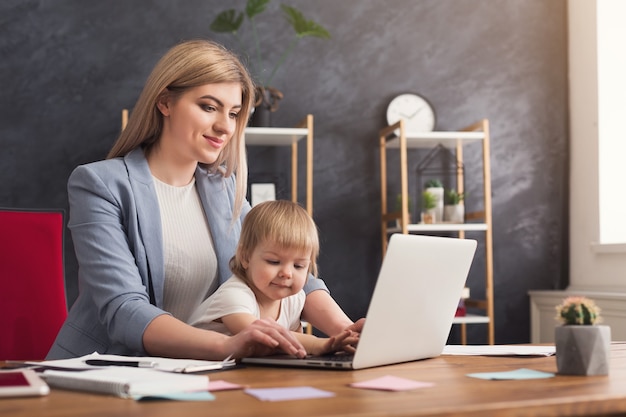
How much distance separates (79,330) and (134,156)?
0.42 meters

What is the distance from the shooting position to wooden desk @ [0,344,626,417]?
0.91 metres

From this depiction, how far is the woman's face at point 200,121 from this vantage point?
190 cm

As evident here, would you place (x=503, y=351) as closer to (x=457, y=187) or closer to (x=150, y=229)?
(x=150, y=229)

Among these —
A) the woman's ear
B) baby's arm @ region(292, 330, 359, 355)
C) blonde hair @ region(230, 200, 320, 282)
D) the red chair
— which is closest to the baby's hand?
baby's arm @ region(292, 330, 359, 355)

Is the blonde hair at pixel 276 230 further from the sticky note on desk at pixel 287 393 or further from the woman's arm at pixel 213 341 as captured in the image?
the sticky note on desk at pixel 287 393

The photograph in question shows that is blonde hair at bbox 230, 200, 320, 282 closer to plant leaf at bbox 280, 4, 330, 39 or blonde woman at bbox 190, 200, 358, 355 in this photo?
blonde woman at bbox 190, 200, 358, 355

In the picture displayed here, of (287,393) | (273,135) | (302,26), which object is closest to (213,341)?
(287,393)

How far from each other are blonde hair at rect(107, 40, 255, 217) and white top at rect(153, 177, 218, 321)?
0.36 feet

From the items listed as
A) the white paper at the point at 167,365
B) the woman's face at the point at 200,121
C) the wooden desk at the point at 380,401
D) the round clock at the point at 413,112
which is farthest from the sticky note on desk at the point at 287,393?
the round clock at the point at 413,112

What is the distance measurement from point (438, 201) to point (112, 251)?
2.51 metres

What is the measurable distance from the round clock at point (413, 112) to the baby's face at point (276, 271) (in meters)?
2.58

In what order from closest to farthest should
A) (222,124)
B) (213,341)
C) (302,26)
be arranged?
(213,341), (222,124), (302,26)

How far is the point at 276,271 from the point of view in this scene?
169 cm

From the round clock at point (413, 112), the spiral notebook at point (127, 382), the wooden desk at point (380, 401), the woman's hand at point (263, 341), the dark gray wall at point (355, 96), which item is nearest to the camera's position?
the wooden desk at point (380, 401)
